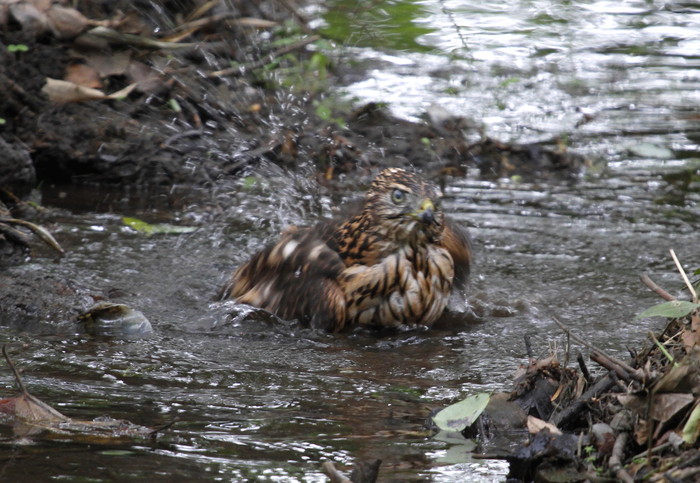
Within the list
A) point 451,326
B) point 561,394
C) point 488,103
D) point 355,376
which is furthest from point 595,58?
point 561,394

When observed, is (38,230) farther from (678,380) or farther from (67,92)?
(678,380)

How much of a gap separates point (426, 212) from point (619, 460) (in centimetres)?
259

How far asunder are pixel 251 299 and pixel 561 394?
2474mm

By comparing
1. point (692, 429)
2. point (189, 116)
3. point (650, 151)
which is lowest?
point (650, 151)

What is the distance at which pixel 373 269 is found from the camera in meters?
5.49

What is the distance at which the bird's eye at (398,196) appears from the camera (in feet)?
17.9

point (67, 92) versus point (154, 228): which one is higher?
point (67, 92)

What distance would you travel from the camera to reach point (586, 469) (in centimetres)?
293

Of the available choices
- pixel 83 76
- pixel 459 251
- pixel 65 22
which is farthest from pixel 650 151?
pixel 65 22

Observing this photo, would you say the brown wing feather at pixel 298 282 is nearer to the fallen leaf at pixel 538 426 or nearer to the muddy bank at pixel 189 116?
the muddy bank at pixel 189 116

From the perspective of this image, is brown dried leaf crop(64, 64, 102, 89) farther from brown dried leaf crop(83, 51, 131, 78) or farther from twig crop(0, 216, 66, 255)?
twig crop(0, 216, 66, 255)

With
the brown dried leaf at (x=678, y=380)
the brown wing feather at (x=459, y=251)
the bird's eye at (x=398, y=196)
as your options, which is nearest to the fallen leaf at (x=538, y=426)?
the brown dried leaf at (x=678, y=380)

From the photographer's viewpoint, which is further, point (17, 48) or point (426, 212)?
point (17, 48)

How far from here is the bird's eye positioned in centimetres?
544
